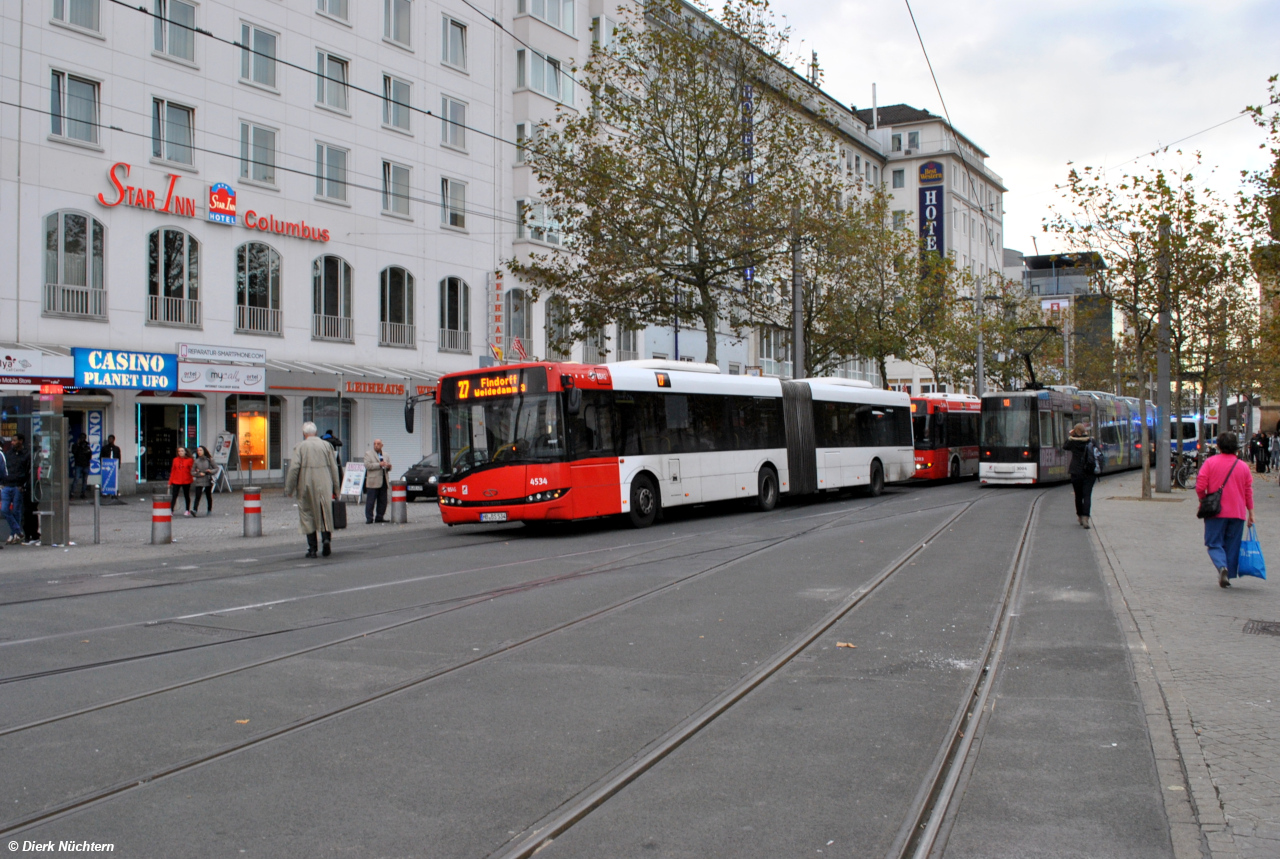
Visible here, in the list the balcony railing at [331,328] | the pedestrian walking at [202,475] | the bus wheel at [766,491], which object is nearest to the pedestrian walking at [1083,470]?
the bus wheel at [766,491]

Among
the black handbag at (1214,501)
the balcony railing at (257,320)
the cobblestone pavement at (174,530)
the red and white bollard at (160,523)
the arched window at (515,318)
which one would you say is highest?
the arched window at (515,318)

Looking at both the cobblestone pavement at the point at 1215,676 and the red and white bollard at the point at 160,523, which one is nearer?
the cobblestone pavement at the point at 1215,676

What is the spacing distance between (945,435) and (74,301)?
83.9ft

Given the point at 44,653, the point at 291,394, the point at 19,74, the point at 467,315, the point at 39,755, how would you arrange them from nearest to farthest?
the point at 39,755
the point at 44,653
the point at 19,74
the point at 291,394
the point at 467,315

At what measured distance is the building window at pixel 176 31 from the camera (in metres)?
28.0

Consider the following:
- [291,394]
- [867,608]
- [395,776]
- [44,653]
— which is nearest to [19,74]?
[291,394]

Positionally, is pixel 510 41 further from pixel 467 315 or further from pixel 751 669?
pixel 751 669

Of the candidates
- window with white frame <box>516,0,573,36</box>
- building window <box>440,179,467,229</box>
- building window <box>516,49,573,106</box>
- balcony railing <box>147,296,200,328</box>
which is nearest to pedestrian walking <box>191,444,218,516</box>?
balcony railing <box>147,296,200,328</box>

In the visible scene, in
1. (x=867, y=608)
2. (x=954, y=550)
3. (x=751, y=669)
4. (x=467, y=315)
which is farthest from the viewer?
(x=467, y=315)

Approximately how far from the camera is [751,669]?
24.1ft

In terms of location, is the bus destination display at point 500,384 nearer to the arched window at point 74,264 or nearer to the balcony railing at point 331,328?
the arched window at point 74,264

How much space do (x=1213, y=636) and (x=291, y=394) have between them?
27.1 meters

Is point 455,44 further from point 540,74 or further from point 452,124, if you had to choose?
point 540,74

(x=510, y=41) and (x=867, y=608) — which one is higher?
(x=510, y=41)
